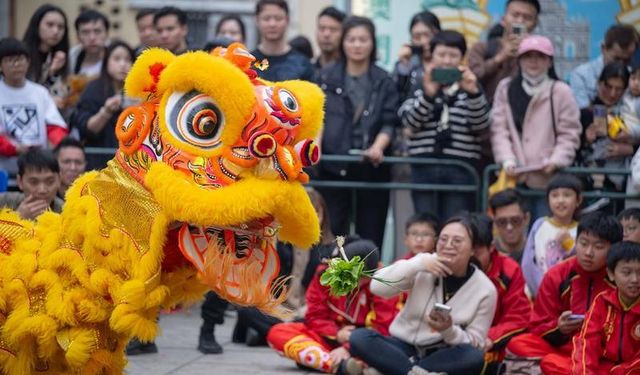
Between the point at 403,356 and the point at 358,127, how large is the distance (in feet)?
7.74

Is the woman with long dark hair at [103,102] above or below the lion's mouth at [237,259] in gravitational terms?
above

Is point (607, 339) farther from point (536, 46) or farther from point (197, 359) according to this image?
point (536, 46)

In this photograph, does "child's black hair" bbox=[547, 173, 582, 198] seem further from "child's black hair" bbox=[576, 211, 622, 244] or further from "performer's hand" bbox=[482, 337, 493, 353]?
"performer's hand" bbox=[482, 337, 493, 353]

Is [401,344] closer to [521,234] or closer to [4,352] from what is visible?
[521,234]

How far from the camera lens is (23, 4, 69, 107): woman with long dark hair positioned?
9.18 meters

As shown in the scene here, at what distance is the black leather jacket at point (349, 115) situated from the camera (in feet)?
28.1

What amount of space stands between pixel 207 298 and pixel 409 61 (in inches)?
104

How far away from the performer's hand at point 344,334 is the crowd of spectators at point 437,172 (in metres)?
0.01

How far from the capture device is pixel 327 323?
285 inches

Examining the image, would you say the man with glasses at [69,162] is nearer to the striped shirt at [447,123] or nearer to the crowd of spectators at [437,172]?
the crowd of spectators at [437,172]

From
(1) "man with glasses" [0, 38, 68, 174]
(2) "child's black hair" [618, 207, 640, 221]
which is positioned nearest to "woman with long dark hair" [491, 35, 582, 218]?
(2) "child's black hair" [618, 207, 640, 221]

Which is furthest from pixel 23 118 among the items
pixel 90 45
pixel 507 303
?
pixel 507 303

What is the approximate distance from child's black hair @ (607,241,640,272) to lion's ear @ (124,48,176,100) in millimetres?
2583

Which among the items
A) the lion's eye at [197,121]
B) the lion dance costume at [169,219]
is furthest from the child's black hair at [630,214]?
the lion's eye at [197,121]
